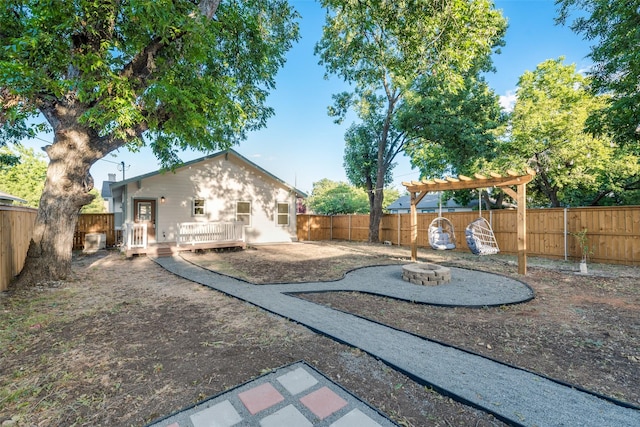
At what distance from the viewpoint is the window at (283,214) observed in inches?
581

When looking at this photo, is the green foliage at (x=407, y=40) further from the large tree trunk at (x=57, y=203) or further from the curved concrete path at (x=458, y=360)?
the large tree trunk at (x=57, y=203)

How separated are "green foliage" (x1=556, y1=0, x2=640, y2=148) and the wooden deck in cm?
1320

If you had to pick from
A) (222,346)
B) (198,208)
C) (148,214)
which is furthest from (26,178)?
(222,346)

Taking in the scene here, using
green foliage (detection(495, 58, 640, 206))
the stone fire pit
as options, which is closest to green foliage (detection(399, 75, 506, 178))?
green foliage (detection(495, 58, 640, 206))

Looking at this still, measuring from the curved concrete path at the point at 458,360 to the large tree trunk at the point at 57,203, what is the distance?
10.9 ft

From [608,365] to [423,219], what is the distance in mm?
11054

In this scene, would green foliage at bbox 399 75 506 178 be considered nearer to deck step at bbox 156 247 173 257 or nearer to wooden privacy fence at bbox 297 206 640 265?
wooden privacy fence at bbox 297 206 640 265

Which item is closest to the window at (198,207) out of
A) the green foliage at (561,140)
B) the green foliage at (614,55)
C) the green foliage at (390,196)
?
the green foliage at (561,140)

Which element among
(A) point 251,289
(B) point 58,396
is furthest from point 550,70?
(B) point 58,396

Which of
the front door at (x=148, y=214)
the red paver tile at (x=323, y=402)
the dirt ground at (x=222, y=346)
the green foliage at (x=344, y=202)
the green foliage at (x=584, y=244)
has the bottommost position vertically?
the dirt ground at (x=222, y=346)

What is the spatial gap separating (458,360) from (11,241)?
795 centimetres

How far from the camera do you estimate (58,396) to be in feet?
7.14

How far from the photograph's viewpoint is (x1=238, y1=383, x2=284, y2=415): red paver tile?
79.4 inches

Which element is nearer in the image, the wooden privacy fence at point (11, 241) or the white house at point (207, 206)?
the wooden privacy fence at point (11, 241)
